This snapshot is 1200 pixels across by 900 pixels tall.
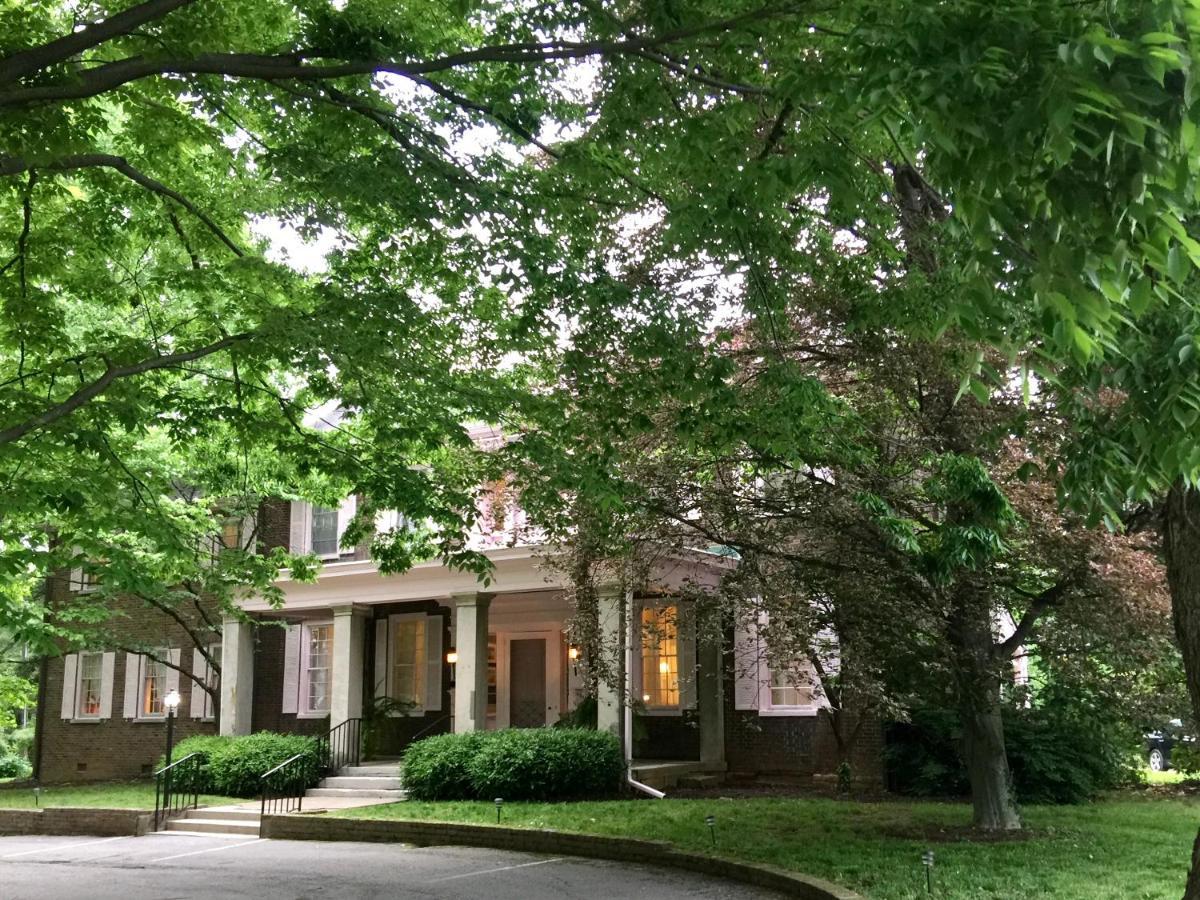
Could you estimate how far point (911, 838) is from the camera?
11906mm

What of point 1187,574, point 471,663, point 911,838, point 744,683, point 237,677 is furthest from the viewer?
point 237,677

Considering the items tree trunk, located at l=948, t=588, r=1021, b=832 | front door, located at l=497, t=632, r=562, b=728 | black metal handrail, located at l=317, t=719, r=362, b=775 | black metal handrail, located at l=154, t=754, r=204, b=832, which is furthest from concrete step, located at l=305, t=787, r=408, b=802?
tree trunk, located at l=948, t=588, r=1021, b=832

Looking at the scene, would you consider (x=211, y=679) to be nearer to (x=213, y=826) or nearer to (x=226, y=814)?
(x=226, y=814)

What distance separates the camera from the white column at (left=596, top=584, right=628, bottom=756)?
14789mm

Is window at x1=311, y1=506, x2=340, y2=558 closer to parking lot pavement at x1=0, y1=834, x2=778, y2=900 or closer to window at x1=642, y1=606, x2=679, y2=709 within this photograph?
window at x1=642, y1=606, x2=679, y2=709

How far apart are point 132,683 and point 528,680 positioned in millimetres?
9925

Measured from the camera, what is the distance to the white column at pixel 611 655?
14.8 m

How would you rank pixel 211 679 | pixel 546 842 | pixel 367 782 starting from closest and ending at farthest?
pixel 546 842, pixel 367 782, pixel 211 679

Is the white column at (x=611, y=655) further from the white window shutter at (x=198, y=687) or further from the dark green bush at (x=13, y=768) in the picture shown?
the dark green bush at (x=13, y=768)

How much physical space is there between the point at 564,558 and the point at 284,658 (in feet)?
38.5

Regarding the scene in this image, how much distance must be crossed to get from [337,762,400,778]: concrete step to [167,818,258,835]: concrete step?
119 inches

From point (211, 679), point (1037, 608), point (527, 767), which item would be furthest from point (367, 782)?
point (1037, 608)

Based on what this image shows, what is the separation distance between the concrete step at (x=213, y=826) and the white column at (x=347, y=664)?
151 inches

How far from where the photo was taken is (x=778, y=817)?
45.4 ft
